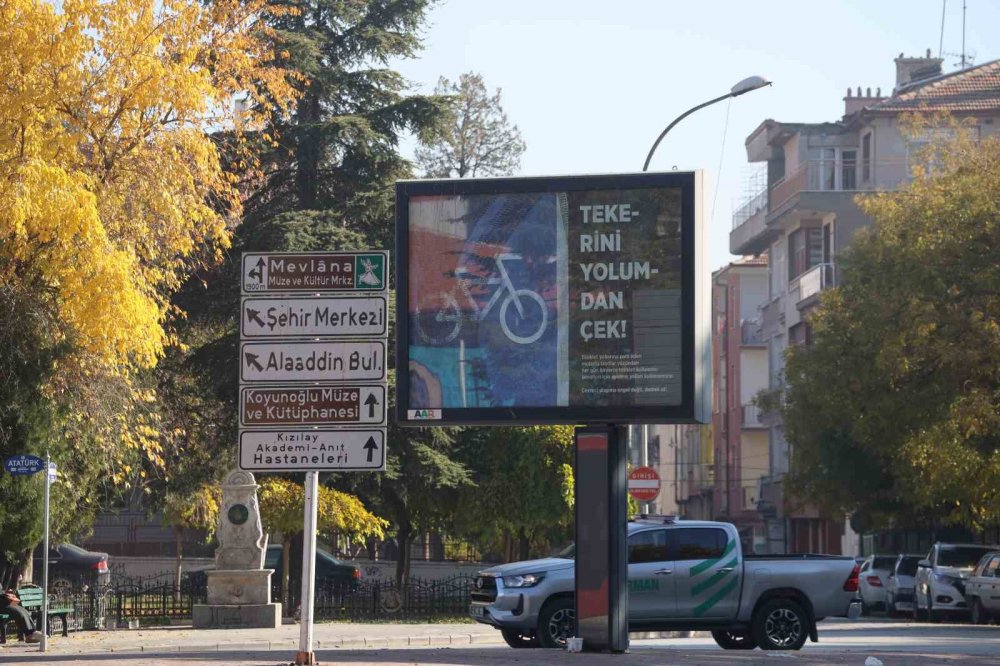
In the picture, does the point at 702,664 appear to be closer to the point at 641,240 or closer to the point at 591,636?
the point at 591,636

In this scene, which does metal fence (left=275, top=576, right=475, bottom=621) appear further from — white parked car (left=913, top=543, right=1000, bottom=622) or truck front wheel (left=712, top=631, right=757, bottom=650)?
truck front wheel (left=712, top=631, right=757, bottom=650)

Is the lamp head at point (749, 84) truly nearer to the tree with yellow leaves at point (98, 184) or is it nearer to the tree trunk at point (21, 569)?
the tree with yellow leaves at point (98, 184)

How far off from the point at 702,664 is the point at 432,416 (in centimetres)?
397

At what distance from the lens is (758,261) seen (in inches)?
3312

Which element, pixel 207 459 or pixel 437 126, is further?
pixel 437 126

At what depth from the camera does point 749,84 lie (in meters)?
27.8

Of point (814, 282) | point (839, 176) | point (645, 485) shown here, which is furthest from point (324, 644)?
point (839, 176)

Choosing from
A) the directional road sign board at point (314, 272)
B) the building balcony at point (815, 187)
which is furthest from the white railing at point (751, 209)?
the directional road sign board at point (314, 272)

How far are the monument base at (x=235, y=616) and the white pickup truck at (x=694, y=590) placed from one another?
26.0 ft

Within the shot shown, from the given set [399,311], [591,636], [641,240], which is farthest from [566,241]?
[591,636]

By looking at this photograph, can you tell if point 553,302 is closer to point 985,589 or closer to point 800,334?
point 985,589

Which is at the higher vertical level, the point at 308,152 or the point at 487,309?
the point at 308,152

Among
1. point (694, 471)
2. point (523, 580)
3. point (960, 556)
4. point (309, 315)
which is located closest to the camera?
point (309, 315)

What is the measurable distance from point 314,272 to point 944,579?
1016 inches
